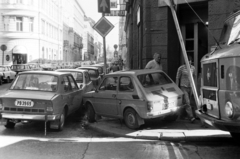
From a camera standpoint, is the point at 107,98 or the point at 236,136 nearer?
the point at 236,136

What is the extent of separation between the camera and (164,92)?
734 cm

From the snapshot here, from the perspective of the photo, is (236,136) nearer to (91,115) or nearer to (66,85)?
(91,115)

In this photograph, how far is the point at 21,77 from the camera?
7.82 m

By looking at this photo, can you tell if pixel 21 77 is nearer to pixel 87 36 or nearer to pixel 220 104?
pixel 220 104

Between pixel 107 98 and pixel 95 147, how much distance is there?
2.21 m

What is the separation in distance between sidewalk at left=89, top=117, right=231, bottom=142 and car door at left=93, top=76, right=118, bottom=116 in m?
0.38

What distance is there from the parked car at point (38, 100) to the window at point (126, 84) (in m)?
1.58

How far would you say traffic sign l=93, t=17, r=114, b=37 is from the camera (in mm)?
9914

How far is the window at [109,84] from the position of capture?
7.86 metres

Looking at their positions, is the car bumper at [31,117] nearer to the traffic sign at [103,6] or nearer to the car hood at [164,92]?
the car hood at [164,92]

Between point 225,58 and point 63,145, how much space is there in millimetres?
3741

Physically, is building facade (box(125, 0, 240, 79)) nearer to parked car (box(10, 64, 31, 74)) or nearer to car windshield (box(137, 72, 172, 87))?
car windshield (box(137, 72, 172, 87))

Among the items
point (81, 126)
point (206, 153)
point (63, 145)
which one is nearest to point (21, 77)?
point (81, 126)

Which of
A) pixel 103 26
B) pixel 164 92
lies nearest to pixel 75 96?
pixel 103 26
